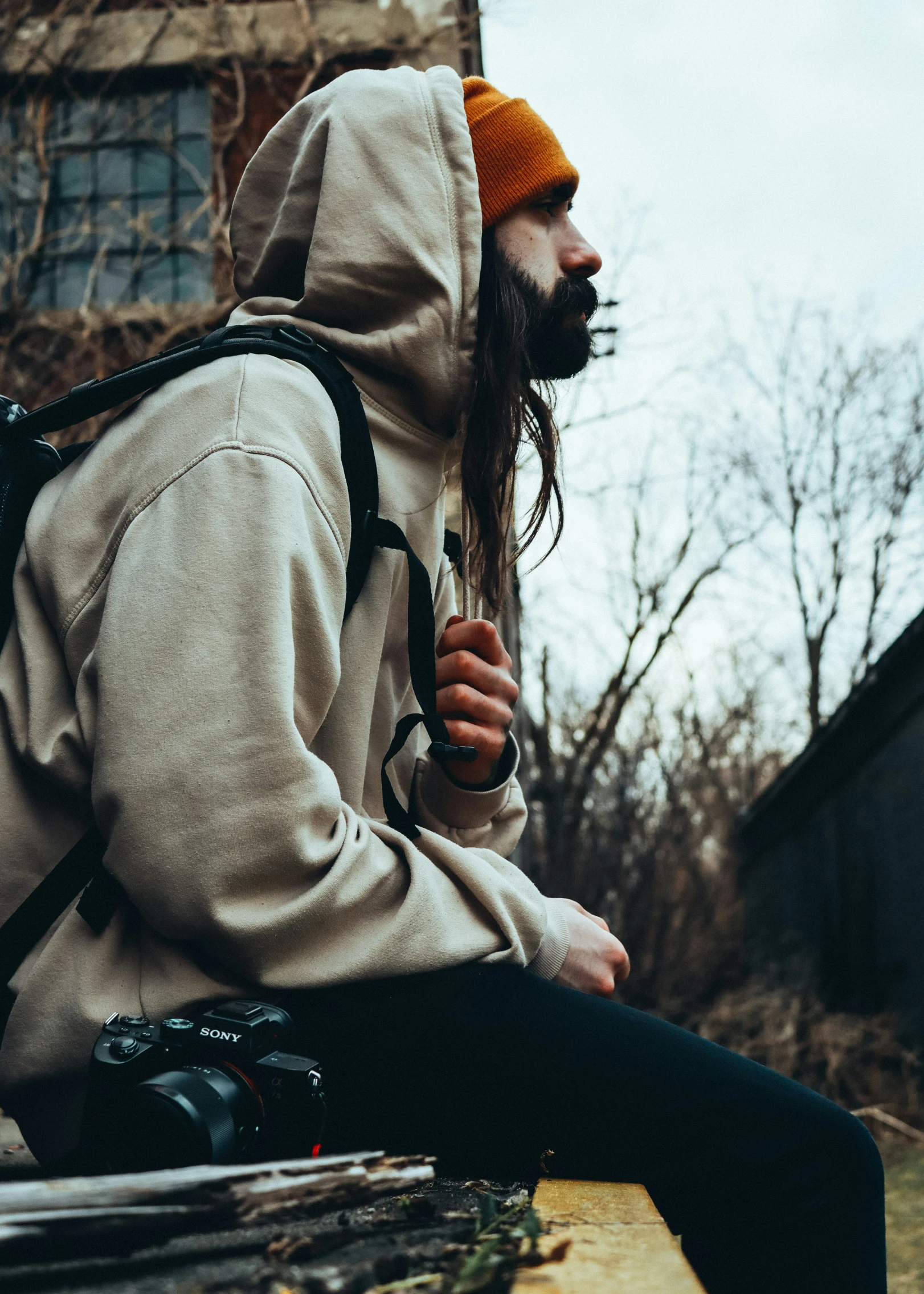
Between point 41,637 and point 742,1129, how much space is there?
1.09 meters

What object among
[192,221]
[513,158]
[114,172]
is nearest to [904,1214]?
[513,158]

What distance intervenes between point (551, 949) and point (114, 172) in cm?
808

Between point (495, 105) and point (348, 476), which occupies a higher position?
point (495, 105)

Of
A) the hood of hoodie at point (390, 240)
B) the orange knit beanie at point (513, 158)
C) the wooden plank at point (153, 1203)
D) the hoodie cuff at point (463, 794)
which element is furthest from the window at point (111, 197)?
the wooden plank at point (153, 1203)

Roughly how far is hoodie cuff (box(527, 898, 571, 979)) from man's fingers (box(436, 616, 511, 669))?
44cm

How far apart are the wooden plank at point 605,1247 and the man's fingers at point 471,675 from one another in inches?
29.3

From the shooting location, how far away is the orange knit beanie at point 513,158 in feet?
7.50

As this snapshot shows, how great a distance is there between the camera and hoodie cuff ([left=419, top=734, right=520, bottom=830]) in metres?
1.94

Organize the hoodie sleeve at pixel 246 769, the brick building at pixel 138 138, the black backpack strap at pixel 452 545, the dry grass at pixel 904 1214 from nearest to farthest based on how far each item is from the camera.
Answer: the hoodie sleeve at pixel 246 769 < the black backpack strap at pixel 452 545 < the dry grass at pixel 904 1214 < the brick building at pixel 138 138

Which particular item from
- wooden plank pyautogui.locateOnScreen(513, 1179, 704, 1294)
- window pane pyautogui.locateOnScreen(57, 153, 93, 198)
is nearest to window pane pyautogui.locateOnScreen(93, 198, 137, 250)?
window pane pyautogui.locateOnScreen(57, 153, 93, 198)

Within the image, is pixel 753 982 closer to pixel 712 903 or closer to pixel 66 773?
pixel 712 903

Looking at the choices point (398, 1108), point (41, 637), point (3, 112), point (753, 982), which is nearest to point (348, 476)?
point (41, 637)

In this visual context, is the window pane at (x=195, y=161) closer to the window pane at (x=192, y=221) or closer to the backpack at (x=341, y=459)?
the window pane at (x=192, y=221)

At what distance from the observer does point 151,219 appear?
785 centimetres
